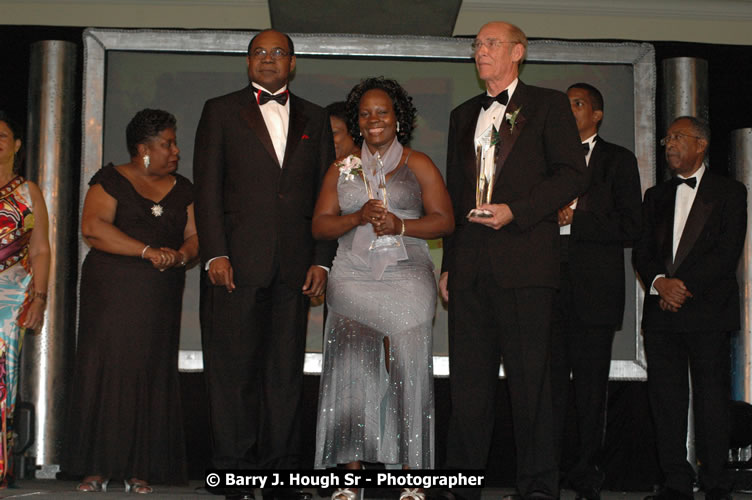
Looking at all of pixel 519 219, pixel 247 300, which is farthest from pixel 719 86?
pixel 247 300

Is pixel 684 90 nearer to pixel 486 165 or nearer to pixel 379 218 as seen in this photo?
pixel 486 165

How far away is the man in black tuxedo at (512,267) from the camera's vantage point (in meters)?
3.65

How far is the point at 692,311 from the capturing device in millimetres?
4449

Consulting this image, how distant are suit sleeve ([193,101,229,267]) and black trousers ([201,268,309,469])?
0.21m

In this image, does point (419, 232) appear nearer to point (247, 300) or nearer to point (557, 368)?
point (247, 300)

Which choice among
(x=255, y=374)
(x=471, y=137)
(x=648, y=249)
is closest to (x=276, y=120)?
(x=471, y=137)

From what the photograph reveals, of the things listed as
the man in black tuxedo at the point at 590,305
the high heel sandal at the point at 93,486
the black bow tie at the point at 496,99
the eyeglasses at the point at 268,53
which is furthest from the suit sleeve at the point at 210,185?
the man in black tuxedo at the point at 590,305

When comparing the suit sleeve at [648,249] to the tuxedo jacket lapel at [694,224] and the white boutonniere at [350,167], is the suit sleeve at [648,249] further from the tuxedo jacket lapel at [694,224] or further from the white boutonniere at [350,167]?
the white boutonniere at [350,167]

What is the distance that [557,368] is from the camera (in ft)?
14.7

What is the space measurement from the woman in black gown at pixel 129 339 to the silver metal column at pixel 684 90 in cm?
325

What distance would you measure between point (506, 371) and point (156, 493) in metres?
1.89

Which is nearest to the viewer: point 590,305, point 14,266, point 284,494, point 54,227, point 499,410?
point 284,494

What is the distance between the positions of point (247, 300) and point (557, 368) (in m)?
1.57

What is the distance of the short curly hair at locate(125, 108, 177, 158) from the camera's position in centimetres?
494
